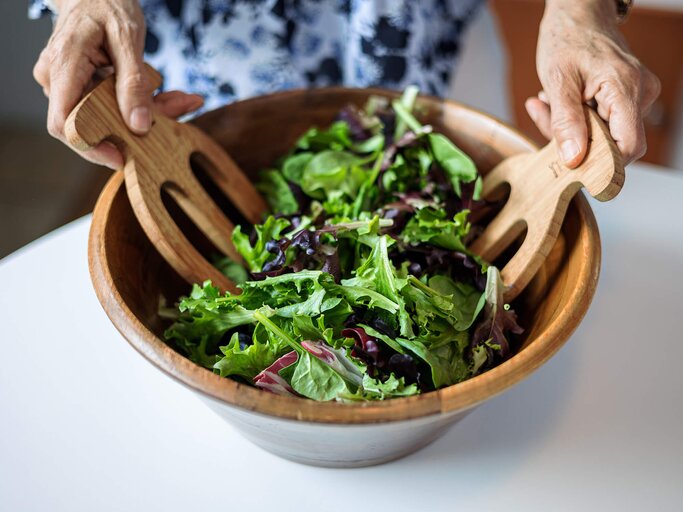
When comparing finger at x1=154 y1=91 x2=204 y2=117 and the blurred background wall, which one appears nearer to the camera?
finger at x1=154 y1=91 x2=204 y2=117

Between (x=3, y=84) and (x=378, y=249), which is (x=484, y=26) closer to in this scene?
(x=378, y=249)

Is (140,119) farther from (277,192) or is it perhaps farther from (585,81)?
(585,81)

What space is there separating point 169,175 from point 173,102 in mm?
155

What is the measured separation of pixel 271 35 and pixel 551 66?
2.23 feet

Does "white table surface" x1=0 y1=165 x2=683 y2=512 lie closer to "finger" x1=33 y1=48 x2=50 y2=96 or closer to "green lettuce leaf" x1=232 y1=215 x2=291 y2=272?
"green lettuce leaf" x1=232 y1=215 x2=291 y2=272

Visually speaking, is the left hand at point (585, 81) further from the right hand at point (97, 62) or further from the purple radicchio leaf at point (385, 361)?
the right hand at point (97, 62)

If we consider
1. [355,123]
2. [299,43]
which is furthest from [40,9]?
[355,123]

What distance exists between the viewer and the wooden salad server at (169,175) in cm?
99

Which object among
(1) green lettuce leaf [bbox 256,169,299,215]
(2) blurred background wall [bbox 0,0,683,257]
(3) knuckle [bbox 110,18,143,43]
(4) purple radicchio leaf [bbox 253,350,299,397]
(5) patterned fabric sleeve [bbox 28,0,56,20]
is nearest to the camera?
(4) purple radicchio leaf [bbox 253,350,299,397]

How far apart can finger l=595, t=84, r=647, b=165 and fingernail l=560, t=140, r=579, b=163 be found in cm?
5

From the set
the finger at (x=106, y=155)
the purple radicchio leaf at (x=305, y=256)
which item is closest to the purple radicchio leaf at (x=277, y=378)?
the purple radicchio leaf at (x=305, y=256)

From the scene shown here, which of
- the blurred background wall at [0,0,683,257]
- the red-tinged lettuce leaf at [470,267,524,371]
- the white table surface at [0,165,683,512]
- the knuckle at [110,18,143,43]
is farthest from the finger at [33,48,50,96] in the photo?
the blurred background wall at [0,0,683,257]

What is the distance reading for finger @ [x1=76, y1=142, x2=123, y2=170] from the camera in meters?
1.01

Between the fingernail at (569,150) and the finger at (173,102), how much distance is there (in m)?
0.59
